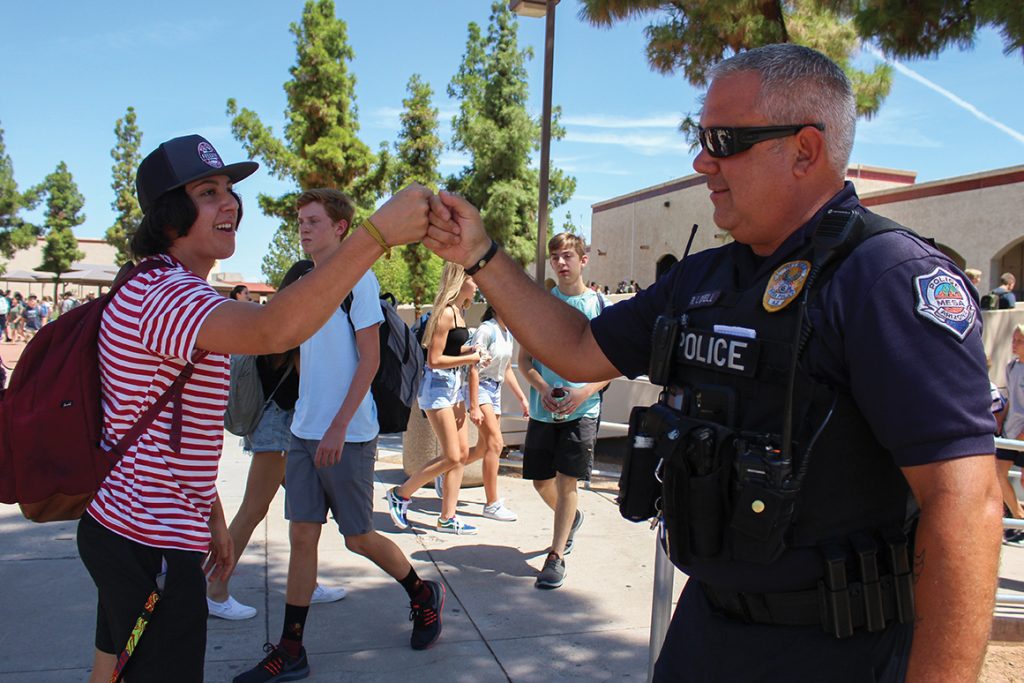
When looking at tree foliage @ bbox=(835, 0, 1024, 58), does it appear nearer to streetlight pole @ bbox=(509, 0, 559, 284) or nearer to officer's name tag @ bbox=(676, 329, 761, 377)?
streetlight pole @ bbox=(509, 0, 559, 284)

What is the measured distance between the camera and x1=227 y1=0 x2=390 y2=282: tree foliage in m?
23.1

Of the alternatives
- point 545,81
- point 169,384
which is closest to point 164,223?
point 169,384

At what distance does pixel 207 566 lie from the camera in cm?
285

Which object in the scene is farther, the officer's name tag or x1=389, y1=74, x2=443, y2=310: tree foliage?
x1=389, y1=74, x2=443, y2=310: tree foliage

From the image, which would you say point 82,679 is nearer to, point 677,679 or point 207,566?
point 207,566

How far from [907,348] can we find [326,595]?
3.79 meters

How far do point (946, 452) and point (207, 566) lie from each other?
7.81ft

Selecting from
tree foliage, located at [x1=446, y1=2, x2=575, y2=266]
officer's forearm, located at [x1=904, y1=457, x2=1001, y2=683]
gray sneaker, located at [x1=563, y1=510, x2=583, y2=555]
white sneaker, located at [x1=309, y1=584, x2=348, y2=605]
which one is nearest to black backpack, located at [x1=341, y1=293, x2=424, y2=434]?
white sneaker, located at [x1=309, y1=584, x2=348, y2=605]

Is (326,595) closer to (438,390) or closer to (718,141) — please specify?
(438,390)

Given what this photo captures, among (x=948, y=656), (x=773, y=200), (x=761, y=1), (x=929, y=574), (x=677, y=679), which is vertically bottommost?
(x=677, y=679)

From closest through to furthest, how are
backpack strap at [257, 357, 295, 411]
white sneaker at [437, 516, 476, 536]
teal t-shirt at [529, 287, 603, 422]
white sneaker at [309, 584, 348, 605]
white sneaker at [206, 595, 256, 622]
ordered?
white sneaker at [206, 595, 256, 622]
backpack strap at [257, 357, 295, 411]
white sneaker at [309, 584, 348, 605]
teal t-shirt at [529, 287, 603, 422]
white sneaker at [437, 516, 476, 536]

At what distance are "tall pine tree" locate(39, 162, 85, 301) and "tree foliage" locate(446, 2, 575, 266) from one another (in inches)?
1095

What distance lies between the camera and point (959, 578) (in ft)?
4.71

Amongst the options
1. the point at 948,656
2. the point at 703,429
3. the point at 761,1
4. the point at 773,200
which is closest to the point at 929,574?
the point at 948,656
